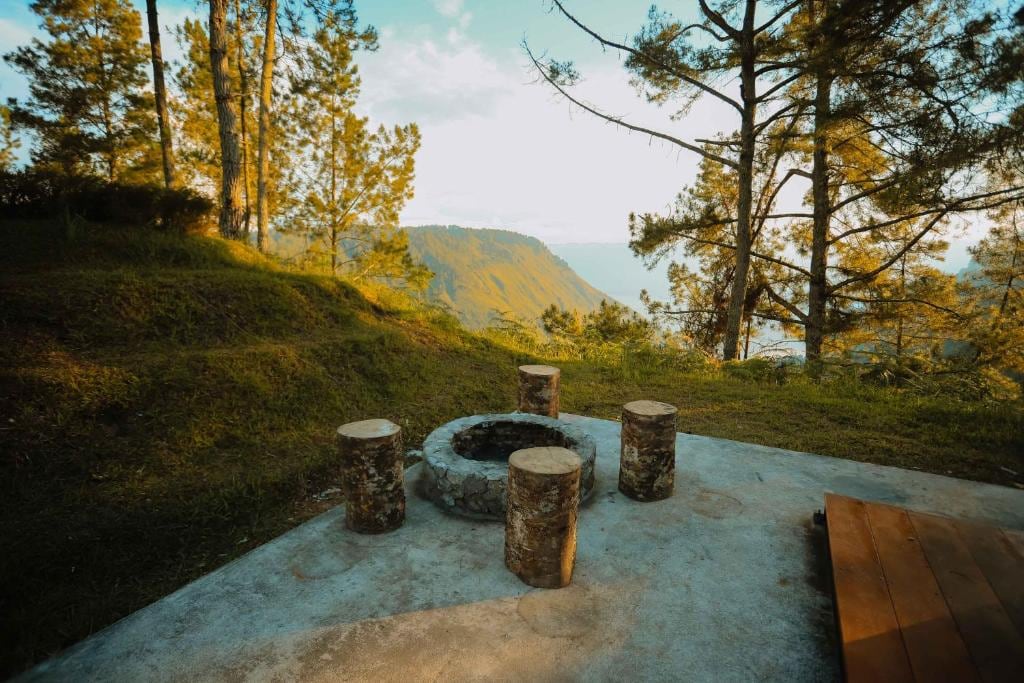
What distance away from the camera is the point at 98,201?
6836mm

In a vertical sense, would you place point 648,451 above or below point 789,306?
below

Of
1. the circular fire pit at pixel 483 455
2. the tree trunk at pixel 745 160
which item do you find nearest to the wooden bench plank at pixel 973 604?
the circular fire pit at pixel 483 455

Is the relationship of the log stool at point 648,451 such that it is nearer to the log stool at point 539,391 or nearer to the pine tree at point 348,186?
the log stool at point 539,391

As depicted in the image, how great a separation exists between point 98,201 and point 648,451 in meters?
8.56

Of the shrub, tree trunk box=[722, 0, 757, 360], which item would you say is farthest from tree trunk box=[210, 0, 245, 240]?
tree trunk box=[722, 0, 757, 360]

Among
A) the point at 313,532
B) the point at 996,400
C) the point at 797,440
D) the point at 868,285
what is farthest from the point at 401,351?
the point at 868,285

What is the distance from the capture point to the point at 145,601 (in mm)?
2803

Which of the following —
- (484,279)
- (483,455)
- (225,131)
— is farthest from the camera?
(484,279)

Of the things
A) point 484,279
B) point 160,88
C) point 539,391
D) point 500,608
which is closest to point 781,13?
point 539,391

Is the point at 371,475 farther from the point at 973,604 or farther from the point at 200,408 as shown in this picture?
the point at 973,604

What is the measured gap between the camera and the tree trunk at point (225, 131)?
8258mm

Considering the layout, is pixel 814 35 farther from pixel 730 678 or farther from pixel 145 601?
pixel 145 601

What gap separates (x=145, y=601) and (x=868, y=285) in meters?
14.8

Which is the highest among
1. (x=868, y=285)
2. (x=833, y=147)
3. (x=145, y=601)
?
(x=833, y=147)
